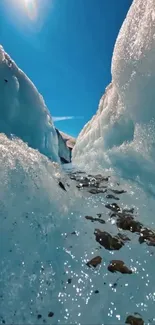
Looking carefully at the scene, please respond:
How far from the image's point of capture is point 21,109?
36.1 feet

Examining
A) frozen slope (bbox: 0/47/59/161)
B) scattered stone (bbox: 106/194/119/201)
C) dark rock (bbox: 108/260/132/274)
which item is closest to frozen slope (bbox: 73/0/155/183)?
scattered stone (bbox: 106/194/119/201)

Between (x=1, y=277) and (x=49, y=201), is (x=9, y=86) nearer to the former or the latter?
(x=49, y=201)

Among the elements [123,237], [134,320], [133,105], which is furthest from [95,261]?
[133,105]

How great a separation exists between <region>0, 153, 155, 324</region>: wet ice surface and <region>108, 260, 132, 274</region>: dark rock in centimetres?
7

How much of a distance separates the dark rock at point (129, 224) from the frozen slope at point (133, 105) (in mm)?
2590

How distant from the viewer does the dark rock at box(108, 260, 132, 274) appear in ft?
15.8

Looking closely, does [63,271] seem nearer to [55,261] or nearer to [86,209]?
[55,261]

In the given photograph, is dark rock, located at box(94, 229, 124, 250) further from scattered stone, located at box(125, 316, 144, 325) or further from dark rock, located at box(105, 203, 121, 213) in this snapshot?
scattered stone, located at box(125, 316, 144, 325)

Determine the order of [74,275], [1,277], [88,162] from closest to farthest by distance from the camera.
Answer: [1,277] → [74,275] → [88,162]

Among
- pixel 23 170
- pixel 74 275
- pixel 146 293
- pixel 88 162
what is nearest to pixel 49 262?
pixel 74 275

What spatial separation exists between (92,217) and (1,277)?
270 centimetres

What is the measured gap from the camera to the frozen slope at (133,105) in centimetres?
916

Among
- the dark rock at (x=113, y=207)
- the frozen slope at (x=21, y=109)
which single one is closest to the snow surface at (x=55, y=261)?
the dark rock at (x=113, y=207)

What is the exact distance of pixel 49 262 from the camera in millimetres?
4840
